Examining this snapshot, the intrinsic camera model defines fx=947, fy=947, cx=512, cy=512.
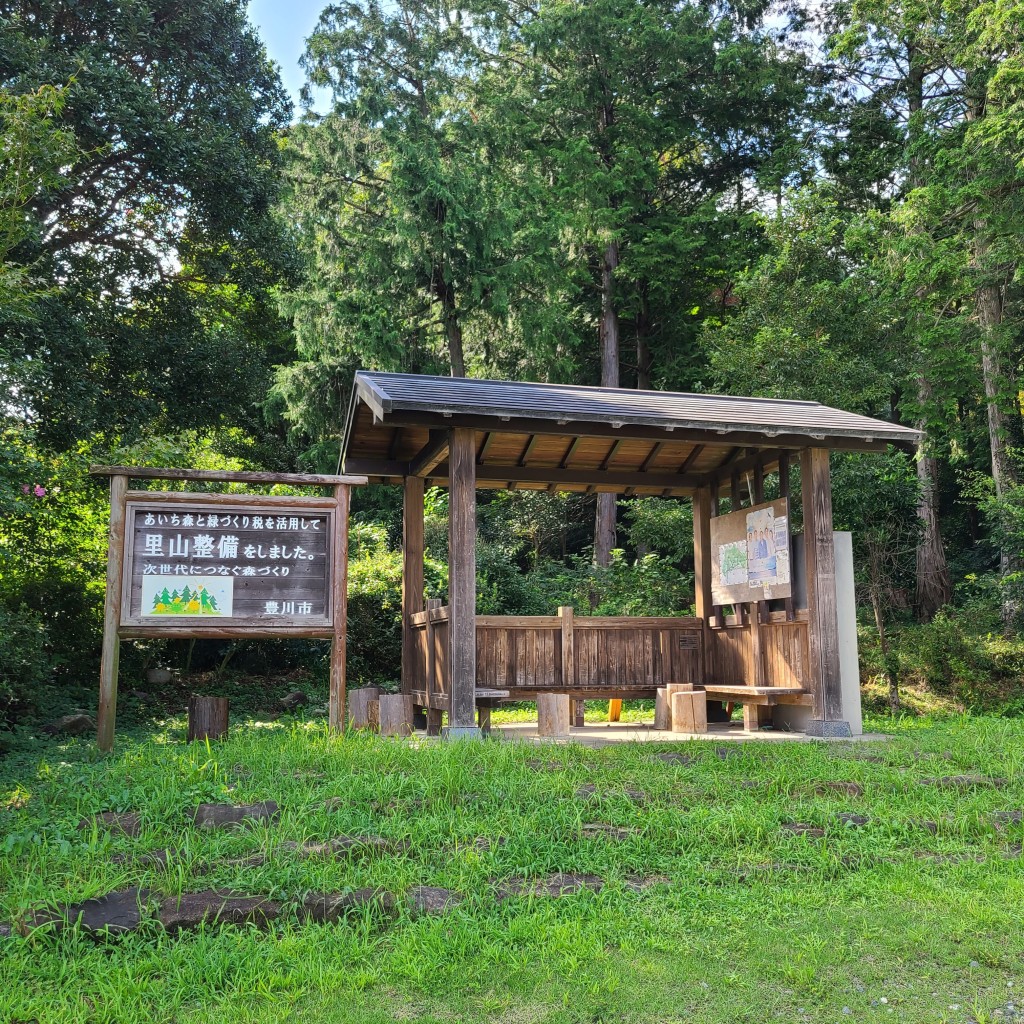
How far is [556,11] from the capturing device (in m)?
23.4

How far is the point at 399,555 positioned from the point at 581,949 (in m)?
12.6

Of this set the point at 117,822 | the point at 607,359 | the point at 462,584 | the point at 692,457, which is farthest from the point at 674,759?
the point at 607,359

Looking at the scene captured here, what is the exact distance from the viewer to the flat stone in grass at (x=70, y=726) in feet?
34.7

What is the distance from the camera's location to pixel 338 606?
8.60m

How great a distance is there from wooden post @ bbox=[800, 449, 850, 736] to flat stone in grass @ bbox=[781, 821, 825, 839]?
3813 millimetres

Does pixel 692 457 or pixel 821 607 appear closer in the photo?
pixel 821 607

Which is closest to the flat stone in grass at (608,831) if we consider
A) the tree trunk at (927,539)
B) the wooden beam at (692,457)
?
the wooden beam at (692,457)

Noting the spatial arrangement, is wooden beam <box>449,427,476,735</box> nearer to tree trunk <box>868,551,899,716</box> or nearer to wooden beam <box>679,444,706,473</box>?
wooden beam <box>679,444,706,473</box>

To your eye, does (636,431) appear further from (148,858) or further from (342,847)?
(148,858)

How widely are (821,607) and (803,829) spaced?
4.30 meters

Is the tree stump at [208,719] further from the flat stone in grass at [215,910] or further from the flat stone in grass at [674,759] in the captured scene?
the flat stone in grass at [674,759]

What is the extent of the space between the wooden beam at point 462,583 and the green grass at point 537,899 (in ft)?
4.49

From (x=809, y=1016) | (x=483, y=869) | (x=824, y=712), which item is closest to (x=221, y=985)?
(x=483, y=869)

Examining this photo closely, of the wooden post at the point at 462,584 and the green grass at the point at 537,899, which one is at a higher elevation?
the wooden post at the point at 462,584
